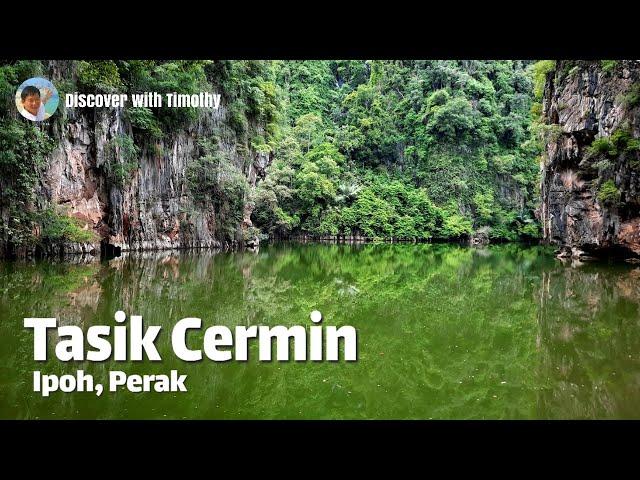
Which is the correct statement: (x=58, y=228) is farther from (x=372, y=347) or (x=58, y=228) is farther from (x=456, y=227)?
(x=456, y=227)

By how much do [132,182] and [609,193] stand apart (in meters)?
13.7

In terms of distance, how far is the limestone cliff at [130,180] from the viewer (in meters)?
14.5

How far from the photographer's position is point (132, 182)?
58.1ft

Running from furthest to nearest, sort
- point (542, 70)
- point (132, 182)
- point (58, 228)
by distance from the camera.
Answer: point (542, 70) → point (132, 182) → point (58, 228)

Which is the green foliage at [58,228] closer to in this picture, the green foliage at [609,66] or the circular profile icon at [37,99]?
the circular profile icon at [37,99]

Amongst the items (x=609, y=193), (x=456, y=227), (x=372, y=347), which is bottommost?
(x=372, y=347)

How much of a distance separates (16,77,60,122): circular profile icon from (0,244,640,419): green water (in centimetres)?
425

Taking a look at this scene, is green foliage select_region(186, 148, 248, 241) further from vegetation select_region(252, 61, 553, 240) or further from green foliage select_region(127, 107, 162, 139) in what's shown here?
vegetation select_region(252, 61, 553, 240)

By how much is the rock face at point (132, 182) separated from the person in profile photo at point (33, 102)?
→ 511 mm

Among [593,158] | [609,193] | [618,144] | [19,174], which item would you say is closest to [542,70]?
[593,158]
